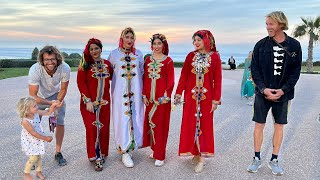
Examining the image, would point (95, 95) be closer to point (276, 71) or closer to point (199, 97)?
point (199, 97)

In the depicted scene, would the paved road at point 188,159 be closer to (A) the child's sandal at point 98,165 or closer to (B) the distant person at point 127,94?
(A) the child's sandal at point 98,165

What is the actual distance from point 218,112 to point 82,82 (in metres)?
4.84

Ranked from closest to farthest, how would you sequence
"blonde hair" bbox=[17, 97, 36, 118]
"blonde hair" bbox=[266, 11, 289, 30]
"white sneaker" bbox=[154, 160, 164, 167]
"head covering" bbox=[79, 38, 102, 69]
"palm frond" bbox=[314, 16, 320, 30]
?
"blonde hair" bbox=[17, 97, 36, 118], "blonde hair" bbox=[266, 11, 289, 30], "head covering" bbox=[79, 38, 102, 69], "white sneaker" bbox=[154, 160, 164, 167], "palm frond" bbox=[314, 16, 320, 30]

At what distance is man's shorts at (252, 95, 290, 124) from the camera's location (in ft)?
14.6

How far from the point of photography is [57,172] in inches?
176

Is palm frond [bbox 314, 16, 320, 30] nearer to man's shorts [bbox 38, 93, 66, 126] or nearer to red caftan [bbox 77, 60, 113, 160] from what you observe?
red caftan [bbox 77, 60, 113, 160]

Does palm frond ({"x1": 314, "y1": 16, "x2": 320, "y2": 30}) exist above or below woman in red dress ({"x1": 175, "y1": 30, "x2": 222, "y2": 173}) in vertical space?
above

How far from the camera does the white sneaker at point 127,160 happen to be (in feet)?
15.3

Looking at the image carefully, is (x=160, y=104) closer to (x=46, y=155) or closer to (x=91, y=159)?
(x=91, y=159)

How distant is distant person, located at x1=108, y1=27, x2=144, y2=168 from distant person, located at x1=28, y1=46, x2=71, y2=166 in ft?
2.11

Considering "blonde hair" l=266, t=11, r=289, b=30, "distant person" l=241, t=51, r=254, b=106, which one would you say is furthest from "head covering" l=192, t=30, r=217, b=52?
"distant person" l=241, t=51, r=254, b=106

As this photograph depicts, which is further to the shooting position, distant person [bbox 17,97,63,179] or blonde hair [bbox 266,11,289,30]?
blonde hair [bbox 266,11,289,30]

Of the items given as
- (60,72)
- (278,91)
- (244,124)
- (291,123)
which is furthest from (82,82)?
(291,123)

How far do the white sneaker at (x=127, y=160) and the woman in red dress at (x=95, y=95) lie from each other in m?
0.28
